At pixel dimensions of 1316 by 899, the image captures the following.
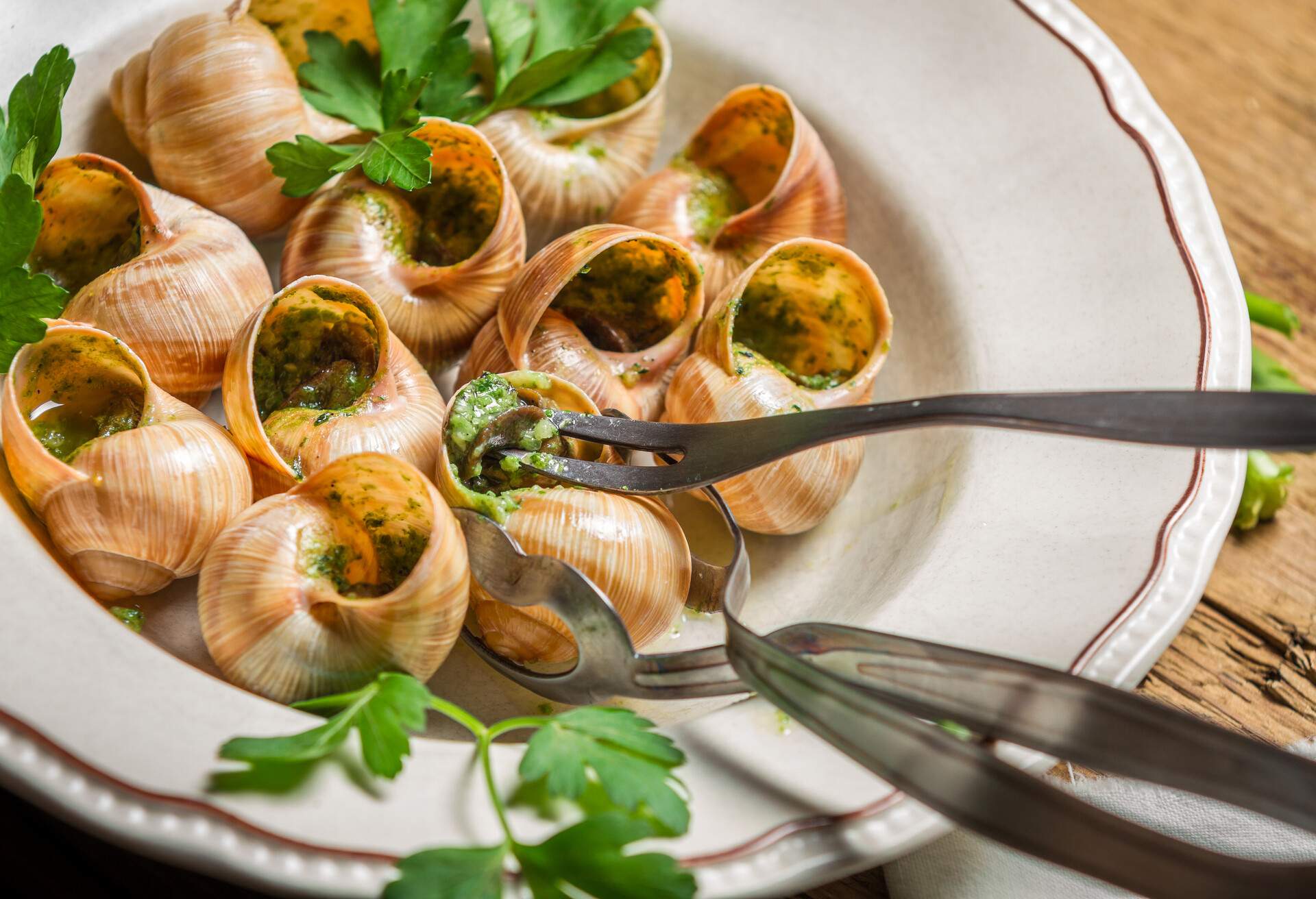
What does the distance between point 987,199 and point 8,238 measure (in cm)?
74

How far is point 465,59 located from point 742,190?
26 centimetres

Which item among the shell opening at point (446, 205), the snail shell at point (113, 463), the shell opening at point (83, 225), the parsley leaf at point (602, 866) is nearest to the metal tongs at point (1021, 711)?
the parsley leaf at point (602, 866)

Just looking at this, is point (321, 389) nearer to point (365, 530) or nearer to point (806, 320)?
point (365, 530)

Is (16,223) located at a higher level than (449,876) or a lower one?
higher

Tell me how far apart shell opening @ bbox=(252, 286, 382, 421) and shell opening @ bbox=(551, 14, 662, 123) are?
0.29m

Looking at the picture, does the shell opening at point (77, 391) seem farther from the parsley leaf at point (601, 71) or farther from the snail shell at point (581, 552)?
the parsley leaf at point (601, 71)

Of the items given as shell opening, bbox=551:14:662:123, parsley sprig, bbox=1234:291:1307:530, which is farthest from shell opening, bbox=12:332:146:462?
parsley sprig, bbox=1234:291:1307:530

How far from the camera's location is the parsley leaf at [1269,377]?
0.93 metres

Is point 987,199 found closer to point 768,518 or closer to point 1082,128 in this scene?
point 1082,128

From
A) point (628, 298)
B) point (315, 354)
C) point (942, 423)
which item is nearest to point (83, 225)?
point (315, 354)

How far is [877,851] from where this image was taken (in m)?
0.53

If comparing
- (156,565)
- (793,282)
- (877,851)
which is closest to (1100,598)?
(877,851)

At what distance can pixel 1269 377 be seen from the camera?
3.05 feet

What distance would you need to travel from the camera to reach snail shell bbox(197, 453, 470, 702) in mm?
600
